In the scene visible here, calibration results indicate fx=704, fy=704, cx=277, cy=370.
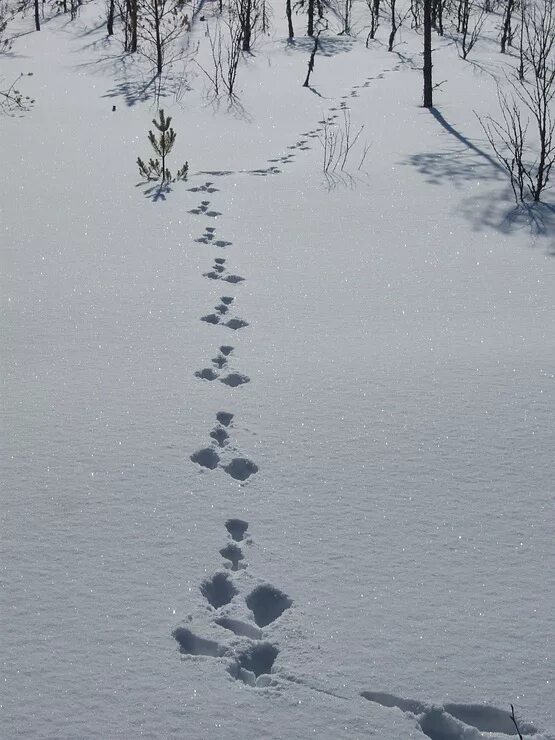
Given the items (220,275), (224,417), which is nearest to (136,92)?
(220,275)

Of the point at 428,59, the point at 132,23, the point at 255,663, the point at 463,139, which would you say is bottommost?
the point at 255,663

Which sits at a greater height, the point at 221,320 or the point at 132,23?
the point at 132,23

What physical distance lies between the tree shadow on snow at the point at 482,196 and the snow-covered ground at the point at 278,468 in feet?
0.19

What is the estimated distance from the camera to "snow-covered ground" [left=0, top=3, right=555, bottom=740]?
1.88 metres

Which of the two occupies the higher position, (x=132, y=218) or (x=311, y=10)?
(x=311, y=10)

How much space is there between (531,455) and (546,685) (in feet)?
3.77

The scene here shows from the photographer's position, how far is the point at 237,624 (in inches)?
82.8

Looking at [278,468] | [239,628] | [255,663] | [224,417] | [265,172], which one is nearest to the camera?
[255,663]

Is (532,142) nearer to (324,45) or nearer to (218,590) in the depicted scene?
(218,590)

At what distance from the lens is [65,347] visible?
12.4 feet

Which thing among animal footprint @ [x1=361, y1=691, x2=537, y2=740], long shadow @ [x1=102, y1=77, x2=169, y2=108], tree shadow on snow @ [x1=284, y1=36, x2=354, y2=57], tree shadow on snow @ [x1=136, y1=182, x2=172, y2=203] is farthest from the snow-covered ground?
tree shadow on snow @ [x1=284, y1=36, x2=354, y2=57]

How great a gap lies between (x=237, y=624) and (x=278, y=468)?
2.71ft

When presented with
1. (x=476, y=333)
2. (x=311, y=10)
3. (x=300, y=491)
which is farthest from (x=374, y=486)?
(x=311, y=10)

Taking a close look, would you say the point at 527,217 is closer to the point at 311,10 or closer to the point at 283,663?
the point at 283,663
